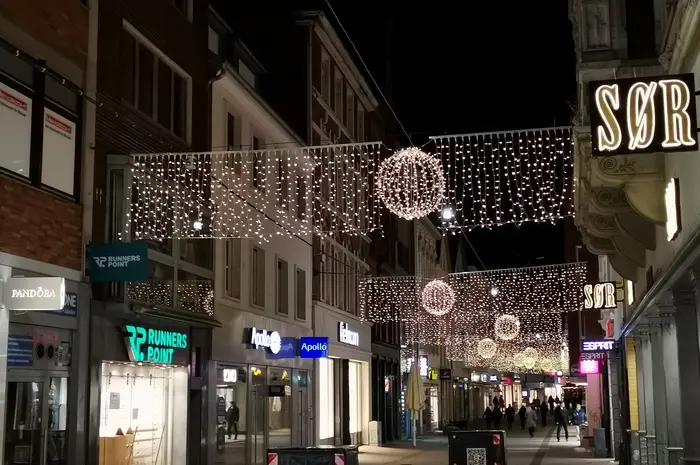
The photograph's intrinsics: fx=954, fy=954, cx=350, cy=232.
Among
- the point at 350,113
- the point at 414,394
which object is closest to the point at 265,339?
the point at 414,394

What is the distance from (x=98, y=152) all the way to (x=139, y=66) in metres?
2.88

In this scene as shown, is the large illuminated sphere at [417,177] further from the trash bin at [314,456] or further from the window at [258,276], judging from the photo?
the window at [258,276]

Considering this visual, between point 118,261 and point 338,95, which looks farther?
point 338,95

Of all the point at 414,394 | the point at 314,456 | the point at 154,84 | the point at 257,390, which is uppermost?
the point at 154,84

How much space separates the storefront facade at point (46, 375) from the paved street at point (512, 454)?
477 inches

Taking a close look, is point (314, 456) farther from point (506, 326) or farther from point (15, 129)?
point (506, 326)

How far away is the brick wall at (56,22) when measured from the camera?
14969 millimetres

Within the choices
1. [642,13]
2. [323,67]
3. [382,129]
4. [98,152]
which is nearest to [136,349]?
[98,152]

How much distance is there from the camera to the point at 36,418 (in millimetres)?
15258

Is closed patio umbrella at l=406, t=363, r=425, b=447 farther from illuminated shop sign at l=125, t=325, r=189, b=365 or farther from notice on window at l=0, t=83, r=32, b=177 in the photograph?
notice on window at l=0, t=83, r=32, b=177

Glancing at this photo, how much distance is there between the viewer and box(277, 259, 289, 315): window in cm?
2866

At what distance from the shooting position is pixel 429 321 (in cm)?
5256

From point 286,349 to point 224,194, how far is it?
682 centimetres

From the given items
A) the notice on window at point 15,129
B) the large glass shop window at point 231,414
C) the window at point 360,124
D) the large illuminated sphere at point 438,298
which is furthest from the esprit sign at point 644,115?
the window at point 360,124
